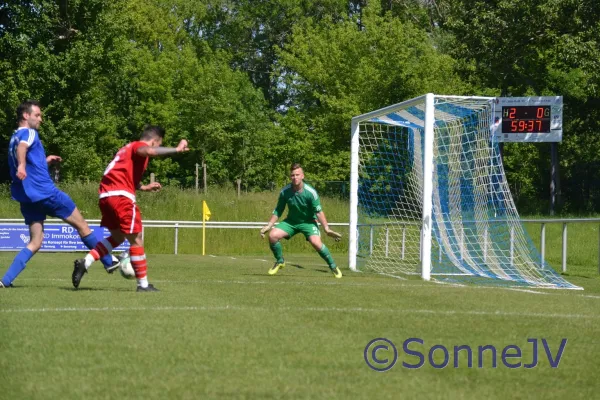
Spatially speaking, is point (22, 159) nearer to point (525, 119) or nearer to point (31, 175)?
point (31, 175)

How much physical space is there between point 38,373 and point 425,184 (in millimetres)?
11028

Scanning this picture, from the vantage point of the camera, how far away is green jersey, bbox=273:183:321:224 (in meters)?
16.7

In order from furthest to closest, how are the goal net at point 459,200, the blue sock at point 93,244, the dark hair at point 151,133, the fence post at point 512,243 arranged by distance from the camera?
1. the fence post at point 512,243
2. the goal net at point 459,200
3. the blue sock at point 93,244
4. the dark hair at point 151,133

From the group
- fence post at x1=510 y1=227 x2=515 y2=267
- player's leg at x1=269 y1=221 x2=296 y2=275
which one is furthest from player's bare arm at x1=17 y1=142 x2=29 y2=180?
fence post at x1=510 y1=227 x2=515 y2=267

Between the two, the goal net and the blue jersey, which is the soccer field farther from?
the goal net

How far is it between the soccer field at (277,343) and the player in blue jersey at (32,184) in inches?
34.5

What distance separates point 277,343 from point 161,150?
4.18m

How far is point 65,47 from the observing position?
4453cm

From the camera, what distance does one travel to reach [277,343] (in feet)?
22.0

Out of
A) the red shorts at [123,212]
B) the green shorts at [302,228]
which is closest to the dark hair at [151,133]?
the red shorts at [123,212]

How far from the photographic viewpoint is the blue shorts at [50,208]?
11289 millimetres

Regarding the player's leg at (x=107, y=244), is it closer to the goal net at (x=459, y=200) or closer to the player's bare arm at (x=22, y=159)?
the player's bare arm at (x=22, y=159)

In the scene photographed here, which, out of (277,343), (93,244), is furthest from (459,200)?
(277,343)

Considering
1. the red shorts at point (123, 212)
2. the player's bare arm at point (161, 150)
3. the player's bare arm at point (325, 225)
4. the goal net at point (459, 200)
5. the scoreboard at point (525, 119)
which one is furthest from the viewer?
the scoreboard at point (525, 119)
